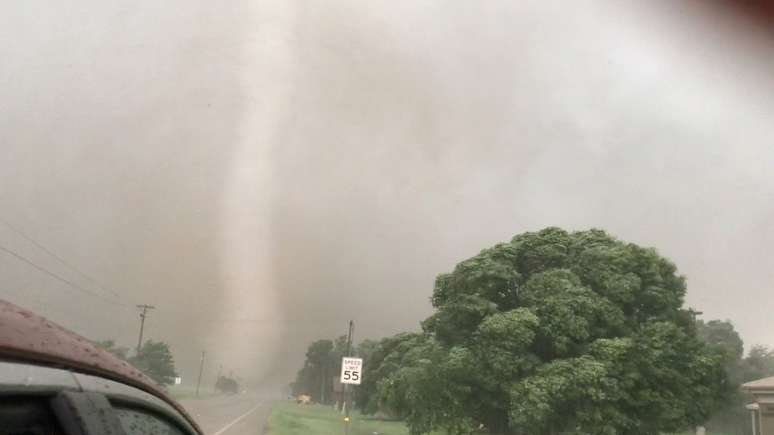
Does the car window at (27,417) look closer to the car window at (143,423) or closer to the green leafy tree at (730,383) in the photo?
the car window at (143,423)

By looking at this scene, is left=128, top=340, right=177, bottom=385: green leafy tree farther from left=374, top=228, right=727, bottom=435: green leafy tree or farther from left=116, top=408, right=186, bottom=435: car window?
left=116, top=408, right=186, bottom=435: car window

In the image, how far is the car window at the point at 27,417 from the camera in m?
1.17

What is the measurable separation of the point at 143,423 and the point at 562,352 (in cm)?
2365

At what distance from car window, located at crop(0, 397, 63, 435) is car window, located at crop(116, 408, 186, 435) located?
0.27 m

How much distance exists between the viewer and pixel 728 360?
88.0 feet

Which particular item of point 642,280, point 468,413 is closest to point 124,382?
point 468,413

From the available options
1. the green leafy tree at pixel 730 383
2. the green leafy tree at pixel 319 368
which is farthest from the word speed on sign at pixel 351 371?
the green leafy tree at pixel 319 368

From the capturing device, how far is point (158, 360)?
48281mm

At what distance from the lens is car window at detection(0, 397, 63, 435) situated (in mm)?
1172

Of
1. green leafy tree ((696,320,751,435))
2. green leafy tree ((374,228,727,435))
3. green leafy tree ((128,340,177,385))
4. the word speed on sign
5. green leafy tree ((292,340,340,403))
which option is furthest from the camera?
green leafy tree ((292,340,340,403))

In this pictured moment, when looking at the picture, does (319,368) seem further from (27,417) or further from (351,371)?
(27,417)

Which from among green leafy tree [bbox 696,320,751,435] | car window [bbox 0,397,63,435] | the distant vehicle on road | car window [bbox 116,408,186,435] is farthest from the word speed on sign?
car window [bbox 0,397,63,435]

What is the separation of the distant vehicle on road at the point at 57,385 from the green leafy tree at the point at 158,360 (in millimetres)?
47175

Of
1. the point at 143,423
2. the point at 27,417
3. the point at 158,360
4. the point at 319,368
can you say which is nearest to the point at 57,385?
the point at 27,417
